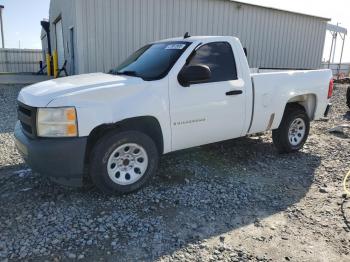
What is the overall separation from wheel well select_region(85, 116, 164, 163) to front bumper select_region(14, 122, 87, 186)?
0.27 meters

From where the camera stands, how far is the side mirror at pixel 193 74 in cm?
402

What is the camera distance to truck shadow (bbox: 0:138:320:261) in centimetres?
318

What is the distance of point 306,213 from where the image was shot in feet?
12.3

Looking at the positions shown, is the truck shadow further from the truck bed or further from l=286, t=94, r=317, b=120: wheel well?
l=286, t=94, r=317, b=120: wheel well

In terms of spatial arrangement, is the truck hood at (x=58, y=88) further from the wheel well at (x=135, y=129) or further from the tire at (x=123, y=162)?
the tire at (x=123, y=162)

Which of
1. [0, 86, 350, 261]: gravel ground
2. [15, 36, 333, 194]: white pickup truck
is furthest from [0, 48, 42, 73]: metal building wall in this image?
[15, 36, 333, 194]: white pickup truck

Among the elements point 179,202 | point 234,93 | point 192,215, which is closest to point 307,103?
point 234,93

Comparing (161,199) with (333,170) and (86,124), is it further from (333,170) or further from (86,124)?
(333,170)

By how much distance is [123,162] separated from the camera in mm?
3986

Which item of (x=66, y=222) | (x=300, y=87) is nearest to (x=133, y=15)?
(x=300, y=87)

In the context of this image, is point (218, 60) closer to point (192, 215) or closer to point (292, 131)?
point (292, 131)

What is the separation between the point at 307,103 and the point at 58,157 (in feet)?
14.4

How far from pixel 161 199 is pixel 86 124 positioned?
4.19 ft

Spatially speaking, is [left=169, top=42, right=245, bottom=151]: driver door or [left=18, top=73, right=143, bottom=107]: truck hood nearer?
[left=18, top=73, right=143, bottom=107]: truck hood
